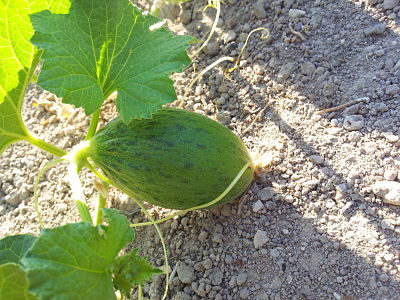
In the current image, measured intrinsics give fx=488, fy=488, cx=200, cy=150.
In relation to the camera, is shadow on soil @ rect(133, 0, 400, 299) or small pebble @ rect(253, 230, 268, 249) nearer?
shadow on soil @ rect(133, 0, 400, 299)

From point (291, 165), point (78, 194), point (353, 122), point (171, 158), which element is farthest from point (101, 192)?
point (353, 122)

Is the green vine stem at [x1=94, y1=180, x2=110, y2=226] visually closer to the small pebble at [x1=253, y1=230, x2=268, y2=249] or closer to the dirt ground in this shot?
the dirt ground

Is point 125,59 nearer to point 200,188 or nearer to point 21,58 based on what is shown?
point 21,58

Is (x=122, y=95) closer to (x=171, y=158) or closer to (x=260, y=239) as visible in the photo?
(x=171, y=158)

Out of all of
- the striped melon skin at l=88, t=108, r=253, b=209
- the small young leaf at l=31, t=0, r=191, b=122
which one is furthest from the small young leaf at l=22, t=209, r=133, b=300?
the small young leaf at l=31, t=0, r=191, b=122

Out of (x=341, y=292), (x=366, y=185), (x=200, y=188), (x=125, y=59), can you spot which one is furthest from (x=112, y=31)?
(x=341, y=292)

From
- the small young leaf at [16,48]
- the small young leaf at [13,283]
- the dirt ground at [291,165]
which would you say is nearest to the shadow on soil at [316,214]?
the dirt ground at [291,165]

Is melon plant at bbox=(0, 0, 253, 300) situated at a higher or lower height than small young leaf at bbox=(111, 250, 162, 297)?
higher
